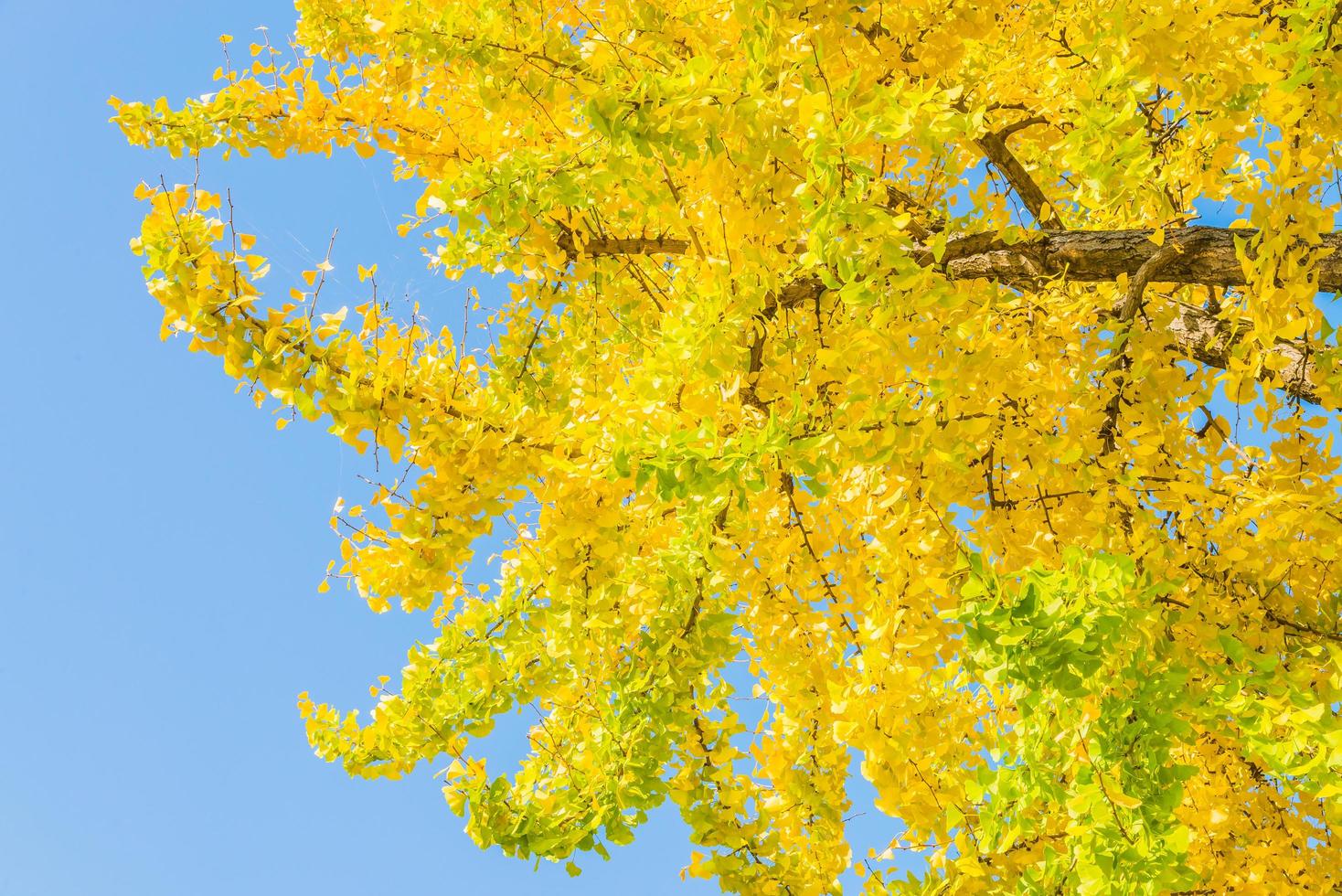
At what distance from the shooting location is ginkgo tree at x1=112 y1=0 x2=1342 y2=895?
85.5 inches

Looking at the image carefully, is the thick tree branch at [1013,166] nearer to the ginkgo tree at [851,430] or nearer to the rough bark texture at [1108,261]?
the ginkgo tree at [851,430]

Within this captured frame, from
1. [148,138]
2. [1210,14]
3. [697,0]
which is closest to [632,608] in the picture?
[697,0]

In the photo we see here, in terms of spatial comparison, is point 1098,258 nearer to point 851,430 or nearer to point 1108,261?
point 1108,261

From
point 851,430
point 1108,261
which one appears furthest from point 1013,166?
point 851,430

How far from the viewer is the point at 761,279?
2.37 meters

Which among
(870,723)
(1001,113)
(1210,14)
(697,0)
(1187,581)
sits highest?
(1001,113)

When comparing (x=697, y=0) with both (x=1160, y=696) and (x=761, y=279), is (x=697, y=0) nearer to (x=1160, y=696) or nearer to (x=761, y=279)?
(x=761, y=279)

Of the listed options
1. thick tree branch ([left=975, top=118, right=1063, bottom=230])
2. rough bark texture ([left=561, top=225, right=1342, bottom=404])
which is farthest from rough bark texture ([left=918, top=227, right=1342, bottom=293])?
thick tree branch ([left=975, top=118, right=1063, bottom=230])

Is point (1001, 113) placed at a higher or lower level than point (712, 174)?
higher

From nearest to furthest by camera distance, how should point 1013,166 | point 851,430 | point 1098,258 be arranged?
point 851,430 < point 1098,258 < point 1013,166

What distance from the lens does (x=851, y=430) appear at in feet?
7.16

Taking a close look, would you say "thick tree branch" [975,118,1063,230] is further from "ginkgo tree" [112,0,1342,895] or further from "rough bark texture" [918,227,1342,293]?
"rough bark texture" [918,227,1342,293]

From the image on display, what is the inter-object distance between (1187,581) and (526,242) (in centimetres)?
231

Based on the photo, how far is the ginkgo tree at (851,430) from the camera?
2.17 m
